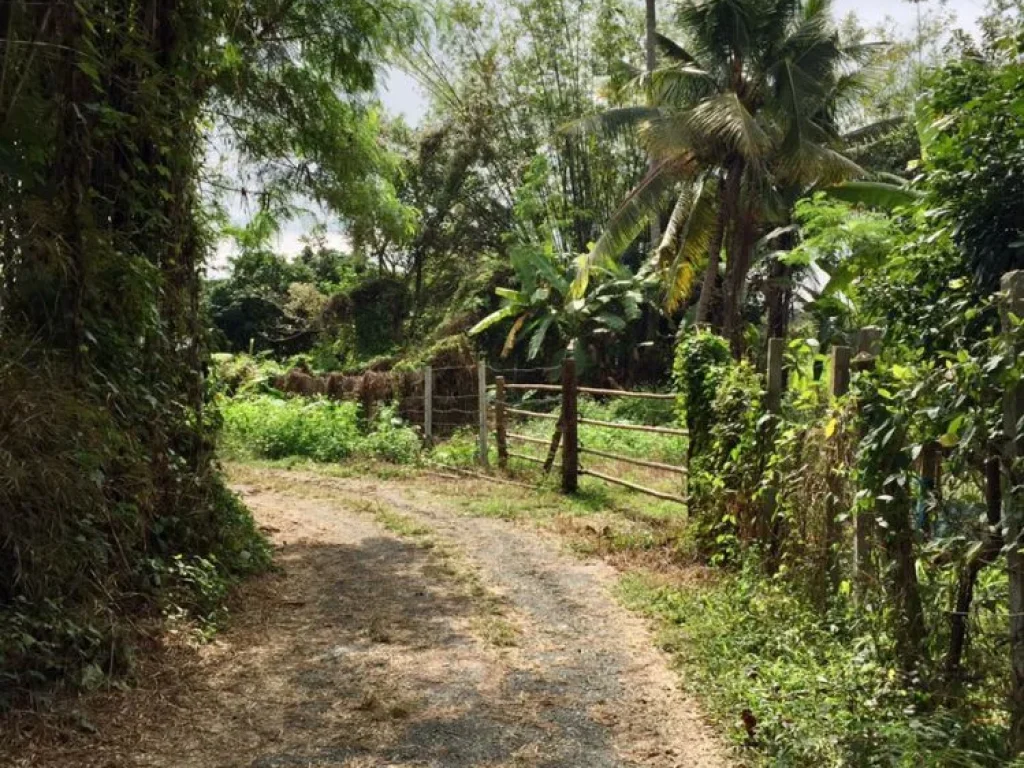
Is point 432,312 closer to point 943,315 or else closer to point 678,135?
point 678,135

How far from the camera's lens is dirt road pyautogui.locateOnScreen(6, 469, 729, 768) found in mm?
3572

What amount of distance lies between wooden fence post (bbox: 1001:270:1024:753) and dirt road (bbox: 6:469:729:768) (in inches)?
49.9

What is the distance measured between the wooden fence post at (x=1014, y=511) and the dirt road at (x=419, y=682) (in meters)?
1.27

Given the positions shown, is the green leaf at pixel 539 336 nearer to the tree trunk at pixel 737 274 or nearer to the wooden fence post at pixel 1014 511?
the tree trunk at pixel 737 274

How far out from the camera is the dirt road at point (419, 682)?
3.57m

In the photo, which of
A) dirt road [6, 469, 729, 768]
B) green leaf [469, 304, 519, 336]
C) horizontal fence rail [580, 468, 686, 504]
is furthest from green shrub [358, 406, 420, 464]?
dirt road [6, 469, 729, 768]

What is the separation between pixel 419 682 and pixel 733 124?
11.7 metres

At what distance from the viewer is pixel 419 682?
436 centimetres

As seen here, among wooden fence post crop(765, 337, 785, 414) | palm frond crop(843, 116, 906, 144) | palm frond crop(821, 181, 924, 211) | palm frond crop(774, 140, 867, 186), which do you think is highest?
palm frond crop(843, 116, 906, 144)

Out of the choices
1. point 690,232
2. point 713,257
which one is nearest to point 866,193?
point 713,257

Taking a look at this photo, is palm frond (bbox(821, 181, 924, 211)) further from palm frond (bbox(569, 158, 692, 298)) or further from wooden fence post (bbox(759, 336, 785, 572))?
wooden fence post (bbox(759, 336, 785, 572))

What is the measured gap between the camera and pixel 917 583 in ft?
11.6

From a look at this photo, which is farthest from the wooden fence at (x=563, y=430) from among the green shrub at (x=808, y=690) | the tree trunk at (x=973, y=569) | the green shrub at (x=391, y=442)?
the tree trunk at (x=973, y=569)

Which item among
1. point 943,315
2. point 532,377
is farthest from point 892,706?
point 532,377
